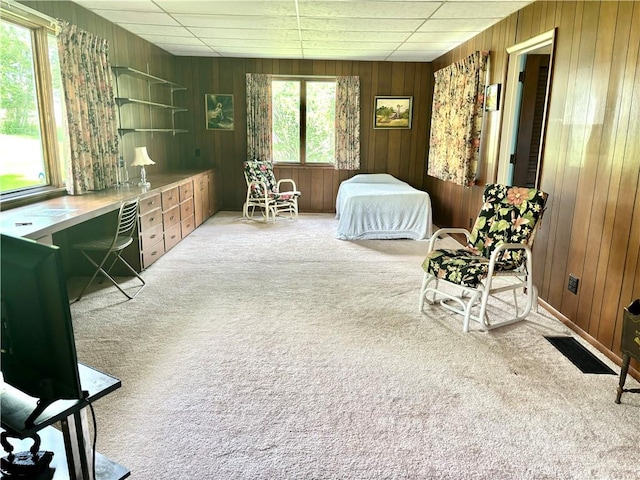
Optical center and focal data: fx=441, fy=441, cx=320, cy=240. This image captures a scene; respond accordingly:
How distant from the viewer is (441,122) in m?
6.04

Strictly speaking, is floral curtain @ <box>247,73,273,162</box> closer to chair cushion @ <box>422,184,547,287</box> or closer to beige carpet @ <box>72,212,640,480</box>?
beige carpet @ <box>72,212,640,480</box>

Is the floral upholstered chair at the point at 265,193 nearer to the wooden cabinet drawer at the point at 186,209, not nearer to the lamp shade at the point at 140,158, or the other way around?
the wooden cabinet drawer at the point at 186,209

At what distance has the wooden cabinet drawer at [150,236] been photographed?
4148 millimetres

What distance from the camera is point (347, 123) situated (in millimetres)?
6992

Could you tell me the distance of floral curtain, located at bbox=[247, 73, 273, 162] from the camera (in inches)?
271

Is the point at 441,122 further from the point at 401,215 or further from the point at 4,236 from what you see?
the point at 4,236

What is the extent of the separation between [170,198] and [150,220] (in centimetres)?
64

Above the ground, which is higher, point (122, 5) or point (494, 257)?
point (122, 5)

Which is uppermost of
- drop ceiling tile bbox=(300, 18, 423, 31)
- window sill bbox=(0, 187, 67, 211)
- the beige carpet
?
drop ceiling tile bbox=(300, 18, 423, 31)

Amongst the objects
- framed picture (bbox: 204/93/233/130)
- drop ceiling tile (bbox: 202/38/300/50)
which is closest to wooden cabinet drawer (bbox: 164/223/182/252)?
drop ceiling tile (bbox: 202/38/300/50)

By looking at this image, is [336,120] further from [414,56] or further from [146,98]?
[146,98]

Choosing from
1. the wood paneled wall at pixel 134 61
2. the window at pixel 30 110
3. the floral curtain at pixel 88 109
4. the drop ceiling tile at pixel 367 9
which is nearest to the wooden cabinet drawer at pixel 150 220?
the floral curtain at pixel 88 109

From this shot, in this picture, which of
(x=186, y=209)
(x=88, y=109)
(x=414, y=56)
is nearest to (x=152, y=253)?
(x=186, y=209)

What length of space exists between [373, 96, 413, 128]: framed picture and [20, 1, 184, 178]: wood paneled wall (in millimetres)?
3124
